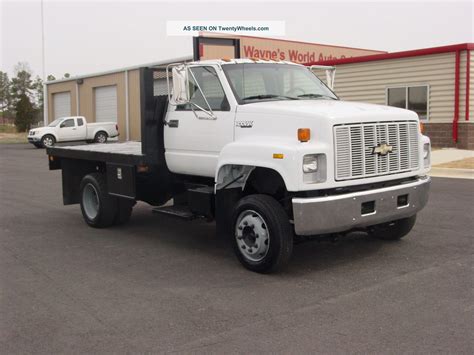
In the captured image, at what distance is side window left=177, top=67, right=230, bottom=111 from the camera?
22.5 feet

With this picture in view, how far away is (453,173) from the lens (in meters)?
15.1

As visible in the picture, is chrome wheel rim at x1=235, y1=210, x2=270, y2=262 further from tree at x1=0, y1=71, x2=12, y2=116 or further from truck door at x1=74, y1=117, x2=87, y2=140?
tree at x1=0, y1=71, x2=12, y2=116

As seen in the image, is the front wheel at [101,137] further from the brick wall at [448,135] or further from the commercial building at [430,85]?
the brick wall at [448,135]

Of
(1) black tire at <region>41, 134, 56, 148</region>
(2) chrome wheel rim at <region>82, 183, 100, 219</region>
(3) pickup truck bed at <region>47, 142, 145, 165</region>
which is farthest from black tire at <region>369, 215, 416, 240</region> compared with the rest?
(1) black tire at <region>41, 134, 56, 148</region>

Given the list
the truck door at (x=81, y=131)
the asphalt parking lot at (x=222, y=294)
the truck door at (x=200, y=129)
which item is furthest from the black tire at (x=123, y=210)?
the truck door at (x=81, y=131)

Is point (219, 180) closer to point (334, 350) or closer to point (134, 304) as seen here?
point (134, 304)

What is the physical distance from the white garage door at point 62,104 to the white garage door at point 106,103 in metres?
4.77

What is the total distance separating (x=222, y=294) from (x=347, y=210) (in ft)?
4.95

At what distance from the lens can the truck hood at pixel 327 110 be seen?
5.89m

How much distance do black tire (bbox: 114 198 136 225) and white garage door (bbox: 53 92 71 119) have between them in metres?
37.8

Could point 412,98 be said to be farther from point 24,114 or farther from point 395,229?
point 24,114

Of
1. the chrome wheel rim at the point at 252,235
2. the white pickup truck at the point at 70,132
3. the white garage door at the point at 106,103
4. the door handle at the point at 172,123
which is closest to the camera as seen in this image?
the chrome wheel rim at the point at 252,235

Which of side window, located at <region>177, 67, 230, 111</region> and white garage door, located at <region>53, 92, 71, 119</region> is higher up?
white garage door, located at <region>53, 92, 71, 119</region>

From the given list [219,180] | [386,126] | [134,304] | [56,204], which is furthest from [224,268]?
[56,204]
